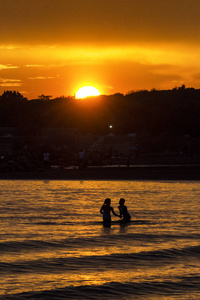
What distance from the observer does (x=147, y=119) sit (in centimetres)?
14788

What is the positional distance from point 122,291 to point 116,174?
3892cm

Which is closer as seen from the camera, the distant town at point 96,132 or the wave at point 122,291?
the wave at point 122,291

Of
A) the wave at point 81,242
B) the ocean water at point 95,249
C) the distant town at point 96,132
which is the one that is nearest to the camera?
the ocean water at point 95,249

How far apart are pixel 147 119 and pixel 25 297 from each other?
136877 mm

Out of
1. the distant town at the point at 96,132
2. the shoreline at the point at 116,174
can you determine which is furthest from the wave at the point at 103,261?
the distant town at the point at 96,132

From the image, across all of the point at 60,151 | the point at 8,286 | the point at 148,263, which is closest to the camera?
the point at 8,286

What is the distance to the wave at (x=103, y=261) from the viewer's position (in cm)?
1509

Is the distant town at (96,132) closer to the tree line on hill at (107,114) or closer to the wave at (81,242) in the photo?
the tree line on hill at (107,114)

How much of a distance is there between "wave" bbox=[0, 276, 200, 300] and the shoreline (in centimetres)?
3515

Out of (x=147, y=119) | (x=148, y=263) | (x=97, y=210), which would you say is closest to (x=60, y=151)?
(x=97, y=210)

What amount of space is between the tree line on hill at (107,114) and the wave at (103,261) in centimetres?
7900

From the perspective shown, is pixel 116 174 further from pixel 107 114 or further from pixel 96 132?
pixel 107 114

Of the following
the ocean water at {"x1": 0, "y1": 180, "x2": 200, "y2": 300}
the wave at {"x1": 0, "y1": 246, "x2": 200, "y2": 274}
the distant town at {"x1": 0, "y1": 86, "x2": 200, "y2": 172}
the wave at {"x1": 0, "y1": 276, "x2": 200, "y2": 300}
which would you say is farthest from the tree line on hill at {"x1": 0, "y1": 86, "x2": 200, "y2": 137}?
the wave at {"x1": 0, "y1": 276, "x2": 200, "y2": 300}

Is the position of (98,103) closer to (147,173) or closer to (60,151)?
(60,151)
